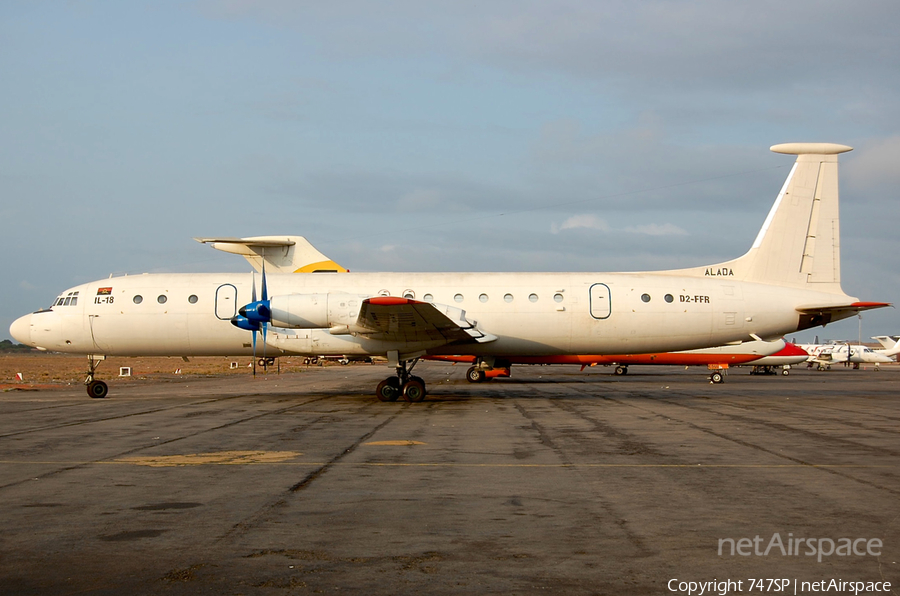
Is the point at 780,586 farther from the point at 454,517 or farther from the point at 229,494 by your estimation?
the point at 229,494

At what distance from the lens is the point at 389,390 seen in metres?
22.7

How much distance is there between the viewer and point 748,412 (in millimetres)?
19906

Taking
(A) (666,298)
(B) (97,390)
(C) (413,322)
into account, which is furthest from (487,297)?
(B) (97,390)

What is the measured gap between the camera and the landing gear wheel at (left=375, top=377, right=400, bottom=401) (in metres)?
22.7

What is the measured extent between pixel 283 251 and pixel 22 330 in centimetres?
980

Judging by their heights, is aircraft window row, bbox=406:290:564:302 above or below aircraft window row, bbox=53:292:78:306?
below

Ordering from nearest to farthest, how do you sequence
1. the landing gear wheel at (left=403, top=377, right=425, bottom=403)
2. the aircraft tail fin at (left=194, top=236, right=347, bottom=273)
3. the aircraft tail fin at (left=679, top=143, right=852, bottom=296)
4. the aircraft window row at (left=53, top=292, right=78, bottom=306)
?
the landing gear wheel at (left=403, top=377, right=425, bottom=403) → the aircraft window row at (left=53, top=292, right=78, bottom=306) → the aircraft tail fin at (left=679, top=143, right=852, bottom=296) → the aircraft tail fin at (left=194, top=236, right=347, bottom=273)

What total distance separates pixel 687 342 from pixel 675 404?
8.27 feet

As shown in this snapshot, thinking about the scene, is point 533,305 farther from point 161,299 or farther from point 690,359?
point 690,359

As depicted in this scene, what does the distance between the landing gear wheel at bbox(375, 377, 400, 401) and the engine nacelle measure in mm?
2866

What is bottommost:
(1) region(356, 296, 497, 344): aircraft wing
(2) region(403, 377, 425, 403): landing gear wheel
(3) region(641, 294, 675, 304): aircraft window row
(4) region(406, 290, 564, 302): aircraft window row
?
(2) region(403, 377, 425, 403): landing gear wheel

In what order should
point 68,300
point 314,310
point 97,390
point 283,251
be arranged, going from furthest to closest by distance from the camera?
point 283,251, point 68,300, point 97,390, point 314,310

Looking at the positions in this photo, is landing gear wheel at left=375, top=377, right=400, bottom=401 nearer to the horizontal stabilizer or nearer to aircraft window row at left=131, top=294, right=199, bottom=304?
aircraft window row at left=131, top=294, right=199, bottom=304

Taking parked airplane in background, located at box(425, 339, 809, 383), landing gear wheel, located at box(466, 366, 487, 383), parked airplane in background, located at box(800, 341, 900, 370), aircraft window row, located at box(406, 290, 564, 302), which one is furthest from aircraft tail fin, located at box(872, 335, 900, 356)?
aircraft window row, located at box(406, 290, 564, 302)
